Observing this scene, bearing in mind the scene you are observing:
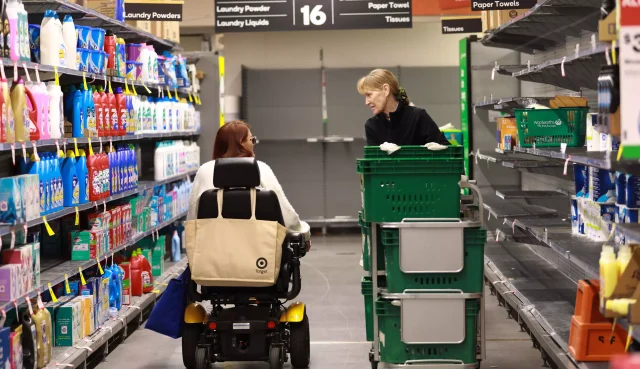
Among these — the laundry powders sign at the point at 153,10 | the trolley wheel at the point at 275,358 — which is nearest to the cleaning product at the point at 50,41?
the trolley wheel at the point at 275,358

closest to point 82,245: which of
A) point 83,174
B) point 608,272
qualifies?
point 83,174

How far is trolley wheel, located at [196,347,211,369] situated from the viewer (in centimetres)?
531

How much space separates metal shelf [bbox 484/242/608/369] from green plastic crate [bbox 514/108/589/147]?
1.04 meters

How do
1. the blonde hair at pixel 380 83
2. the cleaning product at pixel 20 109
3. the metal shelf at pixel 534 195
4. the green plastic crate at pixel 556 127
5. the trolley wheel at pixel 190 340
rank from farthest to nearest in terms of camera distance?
the metal shelf at pixel 534 195 → the blonde hair at pixel 380 83 → the green plastic crate at pixel 556 127 → the trolley wheel at pixel 190 340 → the cleaning product at pixel 20 109

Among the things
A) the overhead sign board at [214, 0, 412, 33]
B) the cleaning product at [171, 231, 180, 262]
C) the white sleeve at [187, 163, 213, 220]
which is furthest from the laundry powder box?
the cleaning product at [171, 231, 180, 262]

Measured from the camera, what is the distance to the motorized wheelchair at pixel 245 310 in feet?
17.1

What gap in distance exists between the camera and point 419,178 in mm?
4898

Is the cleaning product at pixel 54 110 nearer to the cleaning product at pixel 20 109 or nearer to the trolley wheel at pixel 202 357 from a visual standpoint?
A: the cleaning product at pixel 20 109

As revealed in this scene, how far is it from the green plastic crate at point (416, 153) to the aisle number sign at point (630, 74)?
5.35ft

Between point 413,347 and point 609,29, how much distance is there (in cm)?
206

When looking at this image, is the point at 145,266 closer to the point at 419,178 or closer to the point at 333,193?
the point at 419,178

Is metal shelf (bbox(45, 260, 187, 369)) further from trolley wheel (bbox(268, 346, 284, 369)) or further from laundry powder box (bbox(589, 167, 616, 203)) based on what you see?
laundry powder box (bbox(589, 167, 616, 203))

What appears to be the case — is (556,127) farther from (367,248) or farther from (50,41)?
(50,41)

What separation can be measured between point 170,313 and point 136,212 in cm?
211
